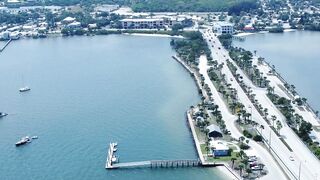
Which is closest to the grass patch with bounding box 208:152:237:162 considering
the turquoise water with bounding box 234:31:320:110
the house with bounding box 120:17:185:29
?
the turquoise water with bounding box 234:31:320:110

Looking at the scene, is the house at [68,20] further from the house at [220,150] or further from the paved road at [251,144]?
the house at [220,150]

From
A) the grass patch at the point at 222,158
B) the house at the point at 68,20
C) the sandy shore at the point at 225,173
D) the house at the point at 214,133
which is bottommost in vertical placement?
the sandy shore at the point at 225,173

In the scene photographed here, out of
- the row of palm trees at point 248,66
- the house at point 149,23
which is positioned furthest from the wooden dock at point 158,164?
the house at point 149,23

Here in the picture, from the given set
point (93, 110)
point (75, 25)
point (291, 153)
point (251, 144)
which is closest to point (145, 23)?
point (75, 25)

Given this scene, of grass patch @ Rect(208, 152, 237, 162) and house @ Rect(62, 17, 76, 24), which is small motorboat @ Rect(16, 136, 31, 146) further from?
house @ Rect(62, 17, 76, 24)

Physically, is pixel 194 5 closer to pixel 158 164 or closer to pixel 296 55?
pixel 296 55

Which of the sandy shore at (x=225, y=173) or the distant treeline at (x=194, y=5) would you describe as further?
the distant treeline at (x=194, y=5)

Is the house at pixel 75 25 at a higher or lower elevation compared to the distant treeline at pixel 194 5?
lower
